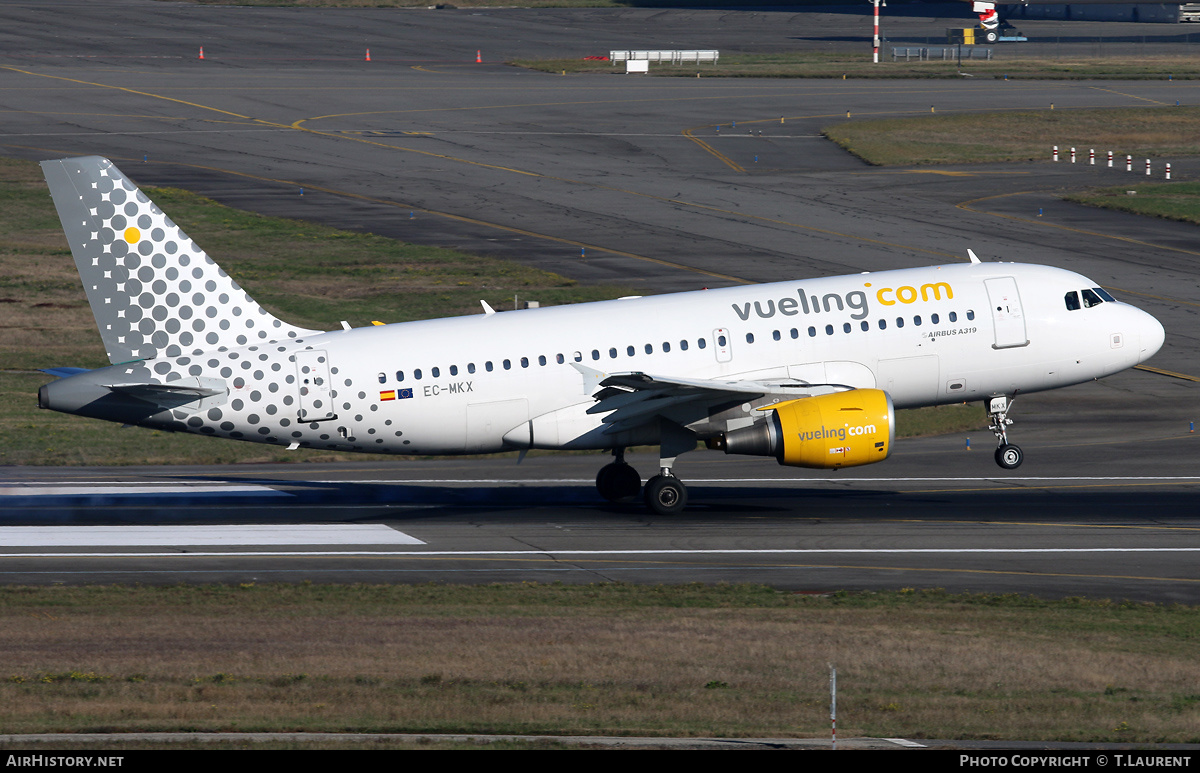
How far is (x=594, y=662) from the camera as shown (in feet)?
77.4

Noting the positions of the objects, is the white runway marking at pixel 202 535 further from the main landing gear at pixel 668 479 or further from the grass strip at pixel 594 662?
the main landing gear at pixel 668 479

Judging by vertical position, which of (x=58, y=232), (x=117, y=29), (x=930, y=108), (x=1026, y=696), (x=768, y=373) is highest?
(x=117, y=29)

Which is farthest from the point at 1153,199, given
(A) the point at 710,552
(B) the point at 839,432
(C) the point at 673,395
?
(A) the point at 710,552

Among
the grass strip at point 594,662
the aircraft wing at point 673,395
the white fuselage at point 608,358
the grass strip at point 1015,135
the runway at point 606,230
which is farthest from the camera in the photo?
the grass strip at point 1015,135

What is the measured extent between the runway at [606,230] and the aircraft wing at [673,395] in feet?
8.80

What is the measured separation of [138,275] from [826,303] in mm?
16478

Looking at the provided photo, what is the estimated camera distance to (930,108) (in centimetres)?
10394

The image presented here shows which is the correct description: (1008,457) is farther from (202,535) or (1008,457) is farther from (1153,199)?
(1153,199)

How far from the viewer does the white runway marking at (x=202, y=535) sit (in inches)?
1314

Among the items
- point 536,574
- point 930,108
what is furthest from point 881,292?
point 930,108

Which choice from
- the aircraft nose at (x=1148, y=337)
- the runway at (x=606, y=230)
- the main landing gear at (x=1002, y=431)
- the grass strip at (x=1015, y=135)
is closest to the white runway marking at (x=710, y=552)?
the runway at (x=606, y=230)

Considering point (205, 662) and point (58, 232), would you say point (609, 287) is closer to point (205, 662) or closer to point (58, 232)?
point (58, 232)
